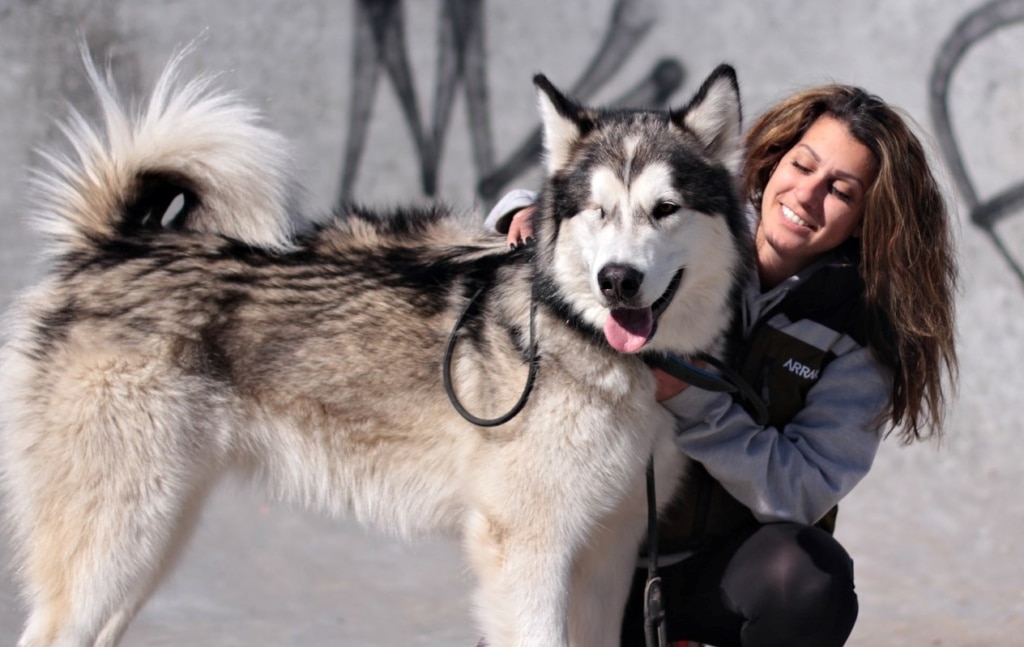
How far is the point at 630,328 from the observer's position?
2.11m

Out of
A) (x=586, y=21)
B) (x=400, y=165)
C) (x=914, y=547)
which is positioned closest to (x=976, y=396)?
(x=914, y=547)

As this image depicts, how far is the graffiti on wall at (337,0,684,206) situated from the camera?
5059 millimetres

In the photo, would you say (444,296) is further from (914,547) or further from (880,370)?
(914,547)

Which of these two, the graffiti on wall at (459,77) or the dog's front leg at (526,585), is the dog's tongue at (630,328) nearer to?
the dog's front leg at (526,585)

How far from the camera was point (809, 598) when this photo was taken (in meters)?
2.27

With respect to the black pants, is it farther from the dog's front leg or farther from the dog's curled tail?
the dog's curled tail

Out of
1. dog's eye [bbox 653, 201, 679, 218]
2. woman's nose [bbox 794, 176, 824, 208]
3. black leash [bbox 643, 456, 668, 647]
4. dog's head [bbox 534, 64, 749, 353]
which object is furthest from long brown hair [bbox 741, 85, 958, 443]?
black leash [bbox 643, 456, 668, 647]

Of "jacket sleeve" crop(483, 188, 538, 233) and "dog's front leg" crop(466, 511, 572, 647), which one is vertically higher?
"jacket sleeve" crop(483, 188, 538, 233)

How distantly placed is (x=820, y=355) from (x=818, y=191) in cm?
34

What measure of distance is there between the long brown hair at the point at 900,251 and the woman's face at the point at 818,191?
30 millimetres

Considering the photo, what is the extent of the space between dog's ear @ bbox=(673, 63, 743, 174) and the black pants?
78 cm

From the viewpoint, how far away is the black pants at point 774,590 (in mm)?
2281

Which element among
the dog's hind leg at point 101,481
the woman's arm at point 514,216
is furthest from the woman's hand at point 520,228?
the dog's hind leg at point 101,481

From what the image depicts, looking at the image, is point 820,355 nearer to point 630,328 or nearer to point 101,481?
point 630,328
